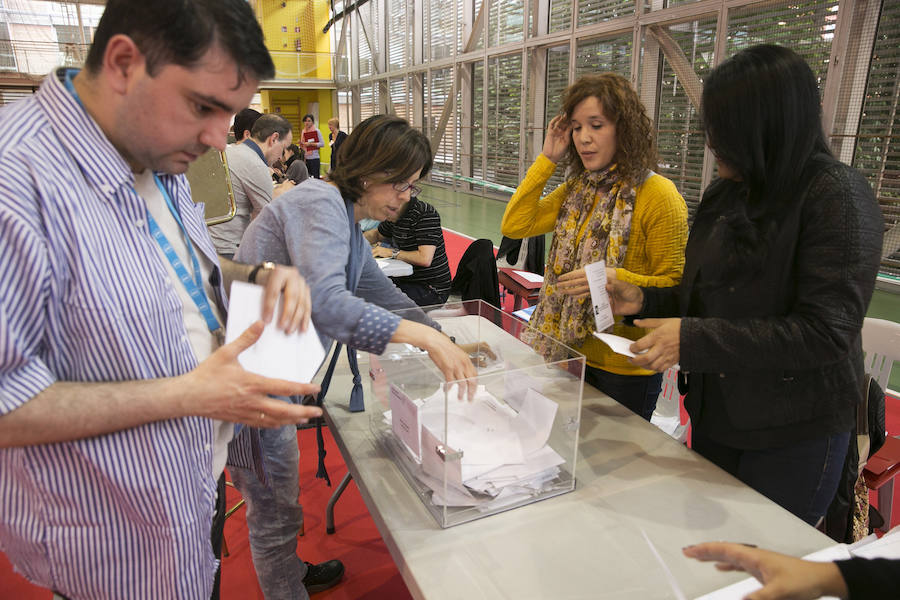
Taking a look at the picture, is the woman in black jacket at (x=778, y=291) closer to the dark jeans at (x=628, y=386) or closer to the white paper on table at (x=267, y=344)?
the dark jeans at (x=628, y=386)

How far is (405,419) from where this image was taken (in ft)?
4.15

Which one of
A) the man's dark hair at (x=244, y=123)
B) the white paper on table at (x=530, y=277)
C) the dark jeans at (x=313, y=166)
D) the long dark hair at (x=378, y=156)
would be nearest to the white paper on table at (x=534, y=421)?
the long dark hair at (x=378, y=156)

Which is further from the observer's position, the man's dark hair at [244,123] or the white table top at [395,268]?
the man's dark hair at [244,123]

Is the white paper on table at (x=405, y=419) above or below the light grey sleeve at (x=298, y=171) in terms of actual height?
below

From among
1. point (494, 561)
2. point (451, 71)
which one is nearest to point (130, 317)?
point (494, 561)

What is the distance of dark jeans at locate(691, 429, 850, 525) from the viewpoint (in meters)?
1.27

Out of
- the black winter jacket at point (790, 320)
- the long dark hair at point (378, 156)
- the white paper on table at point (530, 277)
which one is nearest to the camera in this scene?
the black winter jacket at point (790, 320)

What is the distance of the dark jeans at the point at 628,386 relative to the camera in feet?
5.94

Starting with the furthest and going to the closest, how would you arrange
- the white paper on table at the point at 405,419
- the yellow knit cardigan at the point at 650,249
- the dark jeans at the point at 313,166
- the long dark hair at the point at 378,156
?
the dark jeans at the point at 313,166, the yellow knit cardigan at the point at 650,249, the long dark hair at the point at 378,156, the white paper on table at the point at 405,419

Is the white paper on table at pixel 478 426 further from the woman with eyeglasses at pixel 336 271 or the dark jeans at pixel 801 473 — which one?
the dark jeans at pixel 801 473

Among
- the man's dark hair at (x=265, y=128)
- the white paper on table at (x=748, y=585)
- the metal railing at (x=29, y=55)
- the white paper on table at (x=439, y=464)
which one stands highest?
the metal railing at (x=29, y=55)

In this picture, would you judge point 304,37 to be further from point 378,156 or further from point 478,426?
point 478,426

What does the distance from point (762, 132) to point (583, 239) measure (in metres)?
0.76

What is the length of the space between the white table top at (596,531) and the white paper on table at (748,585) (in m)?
0.03
